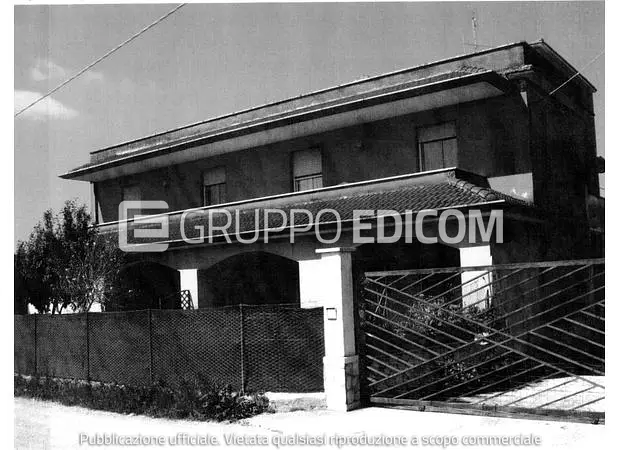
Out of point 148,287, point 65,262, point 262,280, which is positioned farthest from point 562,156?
point 148,287

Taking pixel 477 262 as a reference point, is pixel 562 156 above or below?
above

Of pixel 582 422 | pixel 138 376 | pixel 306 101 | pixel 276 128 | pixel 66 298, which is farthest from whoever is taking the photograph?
pixel 306 101

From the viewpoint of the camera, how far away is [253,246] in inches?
585

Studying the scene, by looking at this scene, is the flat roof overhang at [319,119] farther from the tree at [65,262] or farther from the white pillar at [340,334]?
the white pillar at [340,334]

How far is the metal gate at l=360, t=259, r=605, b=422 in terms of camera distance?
7629 millimetres

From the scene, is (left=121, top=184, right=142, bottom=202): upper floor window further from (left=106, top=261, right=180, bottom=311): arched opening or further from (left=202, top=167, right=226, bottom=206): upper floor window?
(left=106, top=261, right=180, bottom=311): arched opening

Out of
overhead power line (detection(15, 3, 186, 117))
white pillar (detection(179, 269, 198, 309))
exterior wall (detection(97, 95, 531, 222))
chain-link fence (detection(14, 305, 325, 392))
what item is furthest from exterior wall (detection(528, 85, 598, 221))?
white pillar (detection(179, 269, 198, 309))

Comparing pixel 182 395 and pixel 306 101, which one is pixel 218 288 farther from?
pixel 182 395

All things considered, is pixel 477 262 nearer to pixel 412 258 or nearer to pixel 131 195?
pixel 412 258

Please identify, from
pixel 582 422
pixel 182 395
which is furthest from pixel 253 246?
pixel 582 422

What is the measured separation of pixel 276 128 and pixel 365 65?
3.87 m

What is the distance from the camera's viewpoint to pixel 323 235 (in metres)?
13.7

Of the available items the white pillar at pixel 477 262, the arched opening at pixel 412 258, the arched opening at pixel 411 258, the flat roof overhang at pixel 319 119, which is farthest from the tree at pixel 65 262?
the white pillar at pixel 477 262

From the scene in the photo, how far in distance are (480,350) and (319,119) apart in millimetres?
7448
